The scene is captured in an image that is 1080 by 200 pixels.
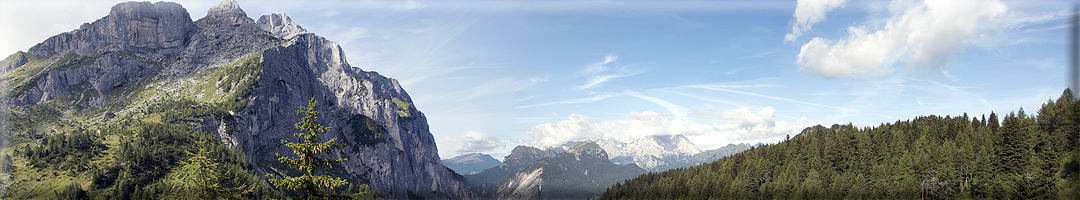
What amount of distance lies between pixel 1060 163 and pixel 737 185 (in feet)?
274

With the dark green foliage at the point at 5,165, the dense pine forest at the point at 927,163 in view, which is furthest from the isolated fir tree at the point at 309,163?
the dark green foliage at the point at 5,165

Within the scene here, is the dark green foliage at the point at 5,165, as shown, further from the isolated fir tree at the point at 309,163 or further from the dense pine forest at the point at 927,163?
the dense pine forest at the point at 927,163

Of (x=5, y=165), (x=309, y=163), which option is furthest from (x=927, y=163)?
(x=5, y=165)

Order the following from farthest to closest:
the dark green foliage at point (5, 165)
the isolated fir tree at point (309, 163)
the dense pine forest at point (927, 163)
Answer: the dark green foliage at point (5, 165), the dense pine forest at point (927, 163), the isolated fir tree at point (309, 163)

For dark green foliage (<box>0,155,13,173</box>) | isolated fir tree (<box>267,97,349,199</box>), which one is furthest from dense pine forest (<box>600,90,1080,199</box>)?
dark green foliage (<box>0,155,13,173</box>)

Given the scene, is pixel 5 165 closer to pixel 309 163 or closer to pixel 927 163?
pixel 309 163

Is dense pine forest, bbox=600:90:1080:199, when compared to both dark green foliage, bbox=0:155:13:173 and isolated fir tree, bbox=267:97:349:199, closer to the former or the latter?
isolated fir tree, bbox=267:97:349:199

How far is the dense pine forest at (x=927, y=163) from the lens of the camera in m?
123

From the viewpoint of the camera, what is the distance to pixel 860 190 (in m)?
147

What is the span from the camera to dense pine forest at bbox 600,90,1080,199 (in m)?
123

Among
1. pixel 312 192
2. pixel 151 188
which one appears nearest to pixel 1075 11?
pixel 312 192

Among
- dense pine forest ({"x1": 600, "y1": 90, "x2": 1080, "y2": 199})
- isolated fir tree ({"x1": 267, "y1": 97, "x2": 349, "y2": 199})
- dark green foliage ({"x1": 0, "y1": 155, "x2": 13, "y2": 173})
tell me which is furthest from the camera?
dark green foliage ({"x1": 0, "y1": 155, "x2": 13, "y2": 173})

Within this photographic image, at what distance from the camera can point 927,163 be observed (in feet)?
460

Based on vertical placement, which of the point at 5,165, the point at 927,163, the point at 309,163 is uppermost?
the point at 927,163
